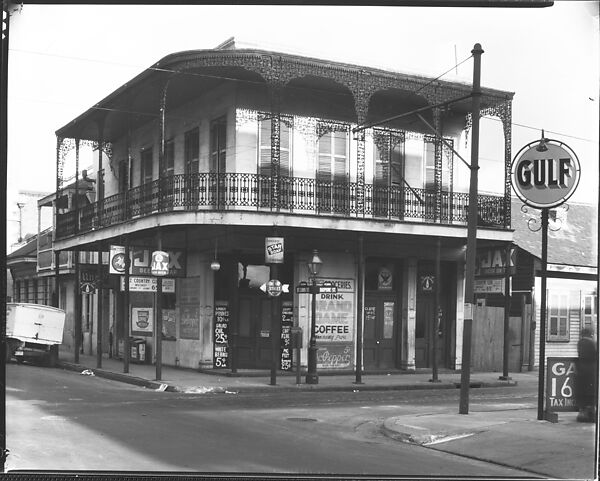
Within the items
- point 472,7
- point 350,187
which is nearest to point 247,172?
point 350,187

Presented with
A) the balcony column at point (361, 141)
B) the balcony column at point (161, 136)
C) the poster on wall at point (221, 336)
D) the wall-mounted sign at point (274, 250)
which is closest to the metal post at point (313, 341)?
the wall-mounted sign at point (274, 250)

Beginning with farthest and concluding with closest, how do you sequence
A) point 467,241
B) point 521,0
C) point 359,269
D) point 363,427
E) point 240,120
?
point 363,427 < point 240,120 < point 359,269 < point 467,241 < point 521,0

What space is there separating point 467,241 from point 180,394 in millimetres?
3884

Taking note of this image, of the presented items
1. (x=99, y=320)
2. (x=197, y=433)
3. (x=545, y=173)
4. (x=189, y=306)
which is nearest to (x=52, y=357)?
(x=99, y=320)

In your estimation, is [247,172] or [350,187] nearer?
[350,187]

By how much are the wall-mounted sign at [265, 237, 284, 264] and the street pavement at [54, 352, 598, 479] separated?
1.17 m

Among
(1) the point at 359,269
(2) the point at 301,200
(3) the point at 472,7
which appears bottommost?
(1) the point at 359,269

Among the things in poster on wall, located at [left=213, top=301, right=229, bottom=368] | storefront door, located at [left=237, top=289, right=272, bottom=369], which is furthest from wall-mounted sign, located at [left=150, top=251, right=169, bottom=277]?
poster on wall, located at [left=213, top=301, right=229, bottom=368]

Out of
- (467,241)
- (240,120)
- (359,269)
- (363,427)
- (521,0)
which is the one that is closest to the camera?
(521,0)

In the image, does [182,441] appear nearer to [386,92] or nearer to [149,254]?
[149,254]

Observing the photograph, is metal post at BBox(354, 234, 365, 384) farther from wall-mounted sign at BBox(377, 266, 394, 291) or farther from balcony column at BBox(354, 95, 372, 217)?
balcony column at BBox(354, 95, 372, 217)

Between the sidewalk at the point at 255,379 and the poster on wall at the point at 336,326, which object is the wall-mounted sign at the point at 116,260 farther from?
the poster on wall at the point at 336,326

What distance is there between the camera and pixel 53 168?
516cm

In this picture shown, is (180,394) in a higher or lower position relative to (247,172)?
lower
